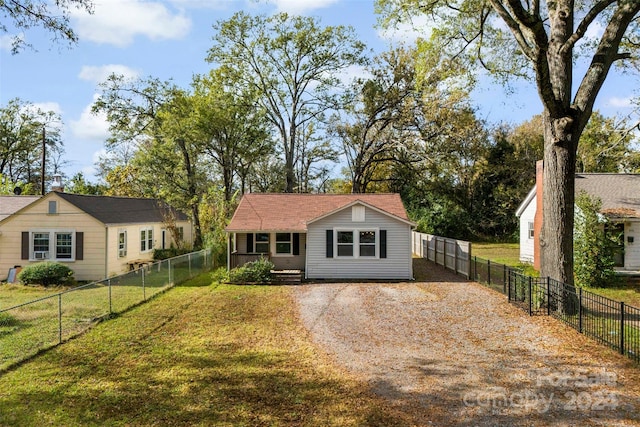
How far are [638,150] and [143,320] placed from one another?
112 feet

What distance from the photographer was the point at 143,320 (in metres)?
11.1

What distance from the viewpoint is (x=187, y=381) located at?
6.99 meters

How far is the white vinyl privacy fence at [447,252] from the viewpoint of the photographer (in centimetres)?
1806

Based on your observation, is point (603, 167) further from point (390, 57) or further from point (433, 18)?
point (433, 18)

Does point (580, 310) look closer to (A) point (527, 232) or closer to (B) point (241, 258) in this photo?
(B) point (241, 258)

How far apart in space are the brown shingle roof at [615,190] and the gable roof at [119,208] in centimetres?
2153

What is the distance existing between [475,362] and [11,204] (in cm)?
2392

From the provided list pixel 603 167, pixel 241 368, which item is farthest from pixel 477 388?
pixel 603 167


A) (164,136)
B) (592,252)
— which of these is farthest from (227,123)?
(592,252)

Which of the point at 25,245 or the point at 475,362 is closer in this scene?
the point at 475,362

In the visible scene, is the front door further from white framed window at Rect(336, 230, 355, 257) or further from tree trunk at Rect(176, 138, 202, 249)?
tree trunk at Rect(176, 138, 202, 249)

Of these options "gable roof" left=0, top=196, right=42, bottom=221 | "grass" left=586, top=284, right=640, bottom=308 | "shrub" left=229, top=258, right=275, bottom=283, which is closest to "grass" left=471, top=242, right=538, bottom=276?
"grass" left=586, top=284, right=640, bottom=308

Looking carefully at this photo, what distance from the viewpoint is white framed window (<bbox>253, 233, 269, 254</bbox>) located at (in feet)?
62.3

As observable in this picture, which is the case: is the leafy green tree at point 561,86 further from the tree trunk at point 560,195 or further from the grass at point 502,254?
the grass at point 502,254
